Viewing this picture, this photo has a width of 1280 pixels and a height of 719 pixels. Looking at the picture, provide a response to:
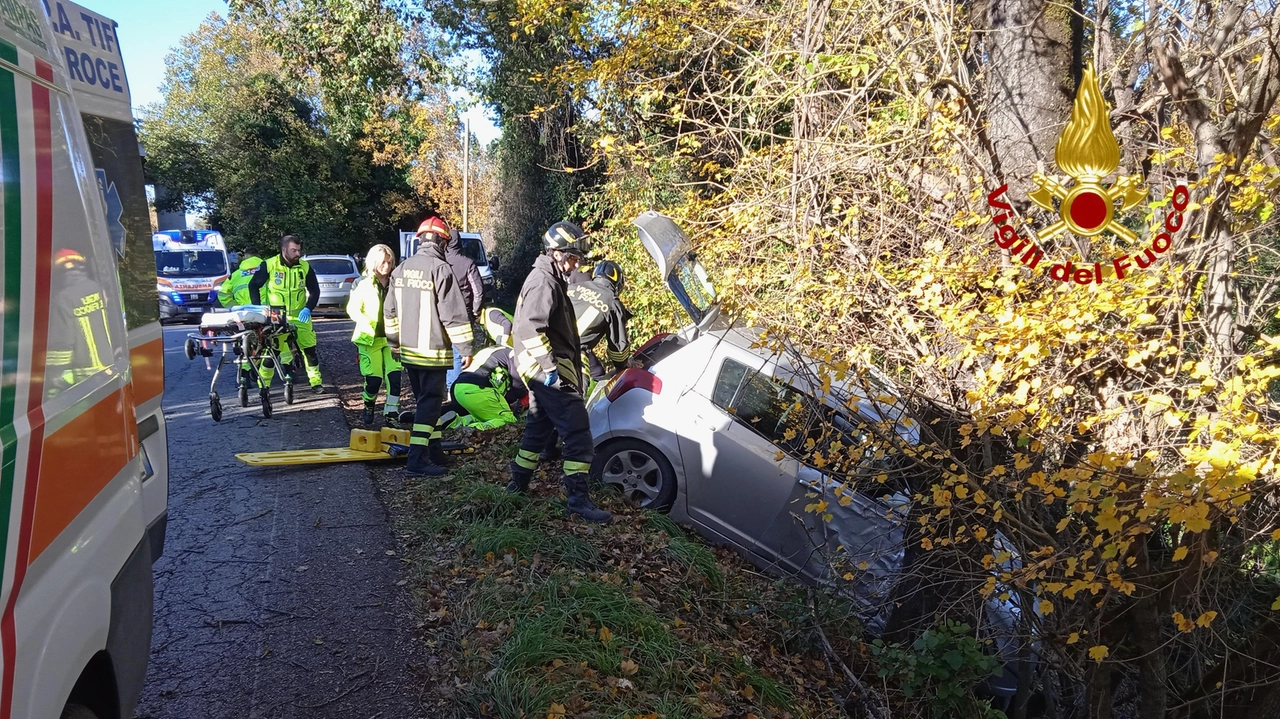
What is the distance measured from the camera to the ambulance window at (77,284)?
2.22m

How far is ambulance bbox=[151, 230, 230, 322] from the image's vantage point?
19094mm

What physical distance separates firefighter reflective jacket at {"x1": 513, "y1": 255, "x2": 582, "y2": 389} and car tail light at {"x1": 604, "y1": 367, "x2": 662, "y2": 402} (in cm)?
72

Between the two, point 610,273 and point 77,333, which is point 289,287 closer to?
point 610,273

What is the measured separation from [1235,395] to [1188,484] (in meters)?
0.39

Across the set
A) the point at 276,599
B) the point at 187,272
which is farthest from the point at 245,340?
the point at 187,272

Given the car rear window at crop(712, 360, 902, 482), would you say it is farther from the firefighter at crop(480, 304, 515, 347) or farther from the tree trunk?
the firefighter at crop(480, 304, 515, 347)

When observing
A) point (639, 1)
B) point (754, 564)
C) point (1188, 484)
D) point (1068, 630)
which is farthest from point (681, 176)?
point (1188, 484)

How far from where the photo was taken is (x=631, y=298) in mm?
11938

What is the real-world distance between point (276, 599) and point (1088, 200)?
4654 mm

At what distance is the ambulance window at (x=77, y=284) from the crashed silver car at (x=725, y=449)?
364 cm

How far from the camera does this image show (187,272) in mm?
19750

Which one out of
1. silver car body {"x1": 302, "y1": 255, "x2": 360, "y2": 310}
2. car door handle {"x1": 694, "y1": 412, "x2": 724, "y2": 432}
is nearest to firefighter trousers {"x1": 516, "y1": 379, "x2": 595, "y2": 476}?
car door handle {"x1": 694, "y1": 412, "x2": 724, "y2": 432}

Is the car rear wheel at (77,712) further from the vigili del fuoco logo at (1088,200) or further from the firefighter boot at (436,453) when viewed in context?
the firefighter boot at (436,453)

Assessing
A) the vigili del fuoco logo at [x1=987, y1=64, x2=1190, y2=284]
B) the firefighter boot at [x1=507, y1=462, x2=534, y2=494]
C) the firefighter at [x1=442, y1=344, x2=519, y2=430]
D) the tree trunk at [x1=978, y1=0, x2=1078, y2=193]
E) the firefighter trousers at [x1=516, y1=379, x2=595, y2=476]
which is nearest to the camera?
the vigili del fuoco logo at [x1=987, y1=64, x2=1190, y2=284]
